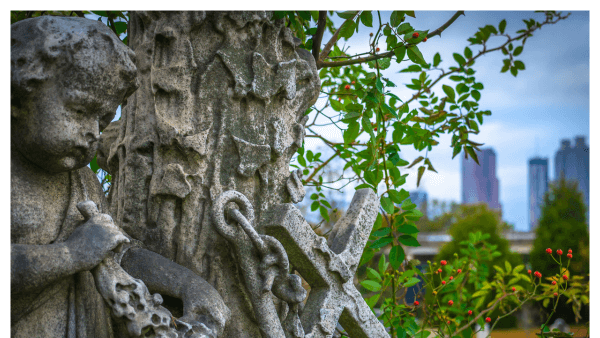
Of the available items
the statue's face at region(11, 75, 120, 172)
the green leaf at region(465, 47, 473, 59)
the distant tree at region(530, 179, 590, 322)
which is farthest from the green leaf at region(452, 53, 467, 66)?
the distant tree at region(530, 179, 590, 322)

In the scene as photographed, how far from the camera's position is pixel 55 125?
1.40 metres

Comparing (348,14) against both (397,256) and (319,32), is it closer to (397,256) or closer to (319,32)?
(319,32)

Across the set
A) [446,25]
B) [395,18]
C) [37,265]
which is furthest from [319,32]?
[37,265]

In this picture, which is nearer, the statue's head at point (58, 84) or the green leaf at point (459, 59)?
the statue's head at point (58, 84)

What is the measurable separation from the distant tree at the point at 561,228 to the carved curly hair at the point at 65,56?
10.7 meters

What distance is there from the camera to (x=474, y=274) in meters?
4.50

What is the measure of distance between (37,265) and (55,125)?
1.31ft

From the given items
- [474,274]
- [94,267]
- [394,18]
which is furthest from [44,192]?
[474,274]

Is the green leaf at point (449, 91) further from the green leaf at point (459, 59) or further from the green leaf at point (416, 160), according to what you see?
the green leaf at point (416, 160)

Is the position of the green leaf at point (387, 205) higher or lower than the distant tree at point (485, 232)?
higher

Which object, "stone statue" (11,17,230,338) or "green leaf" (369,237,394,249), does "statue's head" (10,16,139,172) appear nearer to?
"stone statue" (11,17,230,338)

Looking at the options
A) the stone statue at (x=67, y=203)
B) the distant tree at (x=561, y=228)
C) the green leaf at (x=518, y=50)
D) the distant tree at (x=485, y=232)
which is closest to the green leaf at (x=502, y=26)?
the green leaf at (x=518, y=50)

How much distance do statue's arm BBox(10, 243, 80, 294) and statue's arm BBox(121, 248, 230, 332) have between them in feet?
0.98

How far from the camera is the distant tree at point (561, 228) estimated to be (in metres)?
10.5
